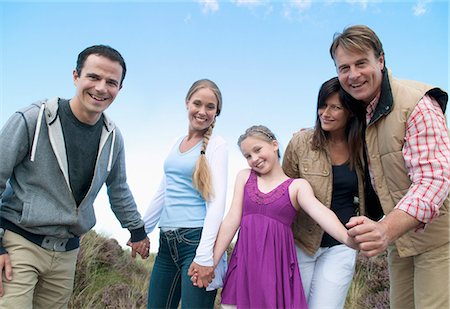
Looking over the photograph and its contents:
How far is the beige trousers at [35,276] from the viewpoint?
279 cm

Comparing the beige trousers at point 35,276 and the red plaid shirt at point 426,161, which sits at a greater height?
the red plaid shirt at point 426,161

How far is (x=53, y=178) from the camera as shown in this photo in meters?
2.97

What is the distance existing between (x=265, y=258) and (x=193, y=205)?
2.30 feet

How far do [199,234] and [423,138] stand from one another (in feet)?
5.80

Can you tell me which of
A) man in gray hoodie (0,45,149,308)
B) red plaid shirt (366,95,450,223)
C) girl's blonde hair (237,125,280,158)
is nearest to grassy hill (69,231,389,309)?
man in gray hoodie (0,45,149,308)

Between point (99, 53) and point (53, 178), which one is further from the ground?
point (99, 53)

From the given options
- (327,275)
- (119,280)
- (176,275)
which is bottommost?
(119,280)

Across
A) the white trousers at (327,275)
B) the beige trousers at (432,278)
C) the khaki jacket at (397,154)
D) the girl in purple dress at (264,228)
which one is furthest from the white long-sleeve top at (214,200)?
the beige trousers at (432,278)

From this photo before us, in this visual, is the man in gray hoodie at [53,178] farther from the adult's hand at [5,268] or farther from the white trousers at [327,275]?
the white trousers at [327,275]

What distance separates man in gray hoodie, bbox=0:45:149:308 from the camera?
284cm

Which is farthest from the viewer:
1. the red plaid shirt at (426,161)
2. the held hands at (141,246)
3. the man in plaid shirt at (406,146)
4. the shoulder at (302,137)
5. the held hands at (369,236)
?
the held hands at (141,246)

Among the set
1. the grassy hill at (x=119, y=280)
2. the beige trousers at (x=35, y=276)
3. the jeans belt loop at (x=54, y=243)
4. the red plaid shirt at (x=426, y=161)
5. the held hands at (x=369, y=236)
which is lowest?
the grassy hill at (x=119, y=280)

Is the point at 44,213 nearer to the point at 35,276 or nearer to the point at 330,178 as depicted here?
the point at 35,276

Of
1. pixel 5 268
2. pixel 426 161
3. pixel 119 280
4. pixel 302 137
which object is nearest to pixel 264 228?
pixel 302 137
